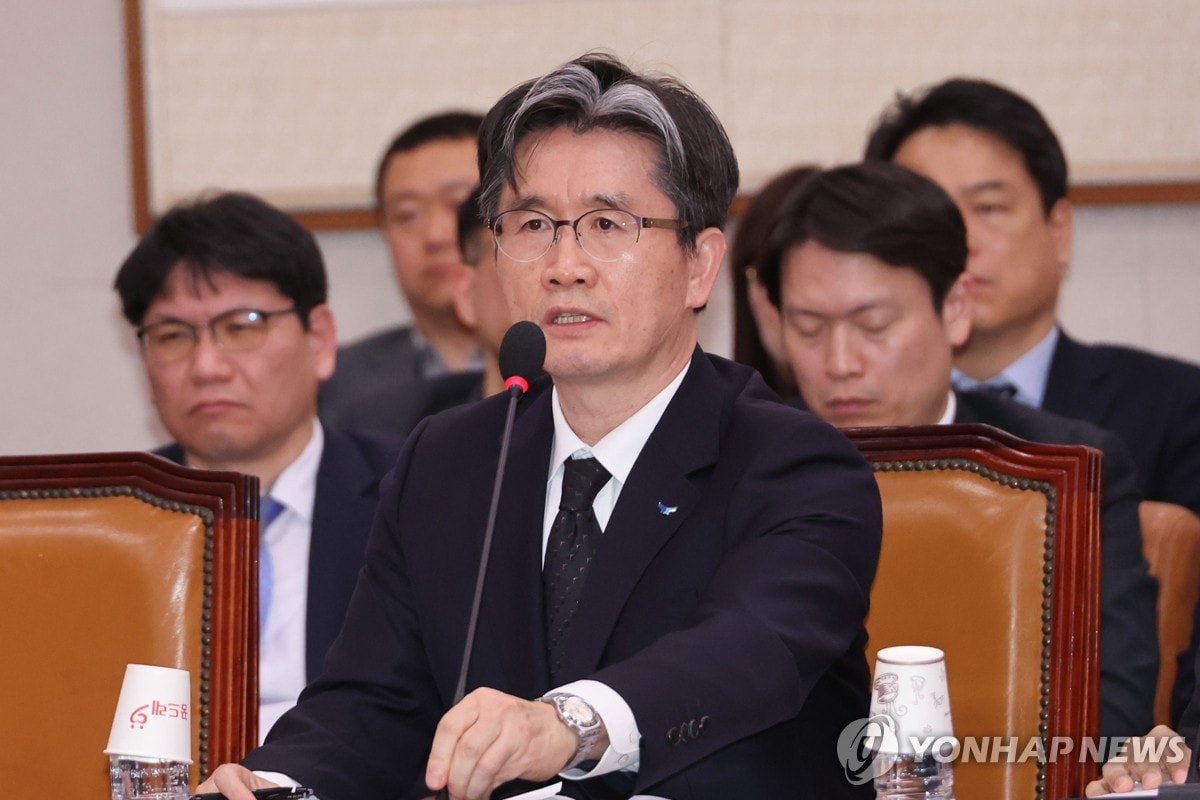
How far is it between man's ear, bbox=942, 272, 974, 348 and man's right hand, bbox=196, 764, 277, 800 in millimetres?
1699

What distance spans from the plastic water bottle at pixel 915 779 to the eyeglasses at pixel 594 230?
69 centimetres

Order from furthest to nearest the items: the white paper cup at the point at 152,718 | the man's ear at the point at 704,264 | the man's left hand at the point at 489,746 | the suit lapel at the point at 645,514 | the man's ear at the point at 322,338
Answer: the man's ear at the point at 322,338, the man's ear at the point at 704,264, the suit lapel at the point at 645,514, the white paper cup at the point at 152,718, the man's left hand at the point at 489,746

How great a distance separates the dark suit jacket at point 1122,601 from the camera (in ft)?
8.28

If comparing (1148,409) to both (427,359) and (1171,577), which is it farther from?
(427,359)

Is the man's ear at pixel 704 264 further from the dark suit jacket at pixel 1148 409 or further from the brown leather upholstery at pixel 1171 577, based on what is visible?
the dark suit jacket at pixel 1148 409

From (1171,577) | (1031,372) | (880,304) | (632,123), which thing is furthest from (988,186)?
(632,123)

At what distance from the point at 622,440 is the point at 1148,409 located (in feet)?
5.75

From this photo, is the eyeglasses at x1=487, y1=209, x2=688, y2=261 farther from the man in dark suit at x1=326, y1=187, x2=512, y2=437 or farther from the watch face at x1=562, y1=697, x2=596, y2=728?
the man in dark suit at x1=326, y1=187, x2=512, y2=437

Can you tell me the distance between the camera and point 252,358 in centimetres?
314

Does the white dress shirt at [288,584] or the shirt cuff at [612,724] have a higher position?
the shirt cuff at [612,724]

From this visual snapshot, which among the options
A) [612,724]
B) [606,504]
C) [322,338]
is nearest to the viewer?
[612,724]

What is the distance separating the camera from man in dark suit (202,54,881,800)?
1843mm

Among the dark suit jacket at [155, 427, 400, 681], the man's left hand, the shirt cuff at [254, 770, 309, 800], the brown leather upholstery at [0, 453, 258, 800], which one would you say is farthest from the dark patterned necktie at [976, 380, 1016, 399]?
the man's left hand
